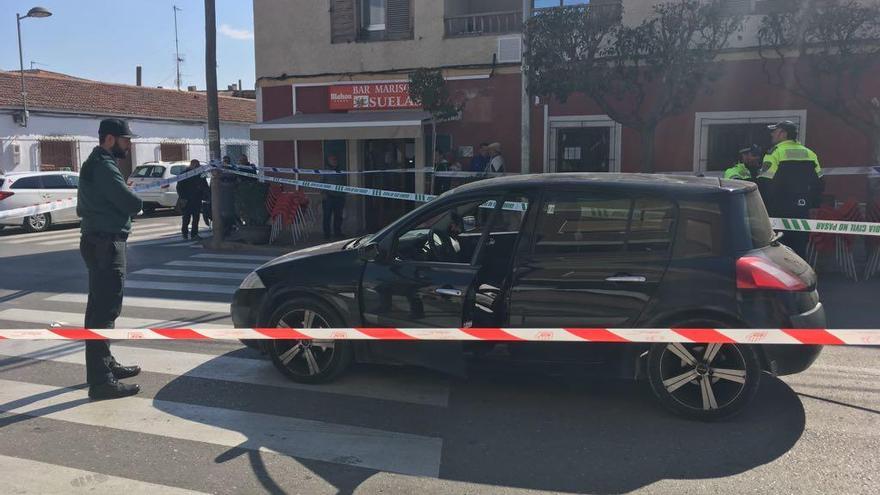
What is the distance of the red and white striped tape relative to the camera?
4.18 metres

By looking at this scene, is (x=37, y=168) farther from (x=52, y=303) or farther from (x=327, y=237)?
(x=52, y=303)

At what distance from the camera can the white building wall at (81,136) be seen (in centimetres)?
2503

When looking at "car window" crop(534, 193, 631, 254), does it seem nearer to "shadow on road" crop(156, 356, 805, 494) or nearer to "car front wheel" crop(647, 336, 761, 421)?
"car front wheel" crop(647, 336, 761, 421)

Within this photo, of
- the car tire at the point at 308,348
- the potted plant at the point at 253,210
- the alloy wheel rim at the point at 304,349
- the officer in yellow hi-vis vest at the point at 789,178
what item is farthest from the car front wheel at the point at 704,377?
the potted plant at the point at 253,210

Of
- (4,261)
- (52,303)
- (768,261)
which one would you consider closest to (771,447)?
(768,261)

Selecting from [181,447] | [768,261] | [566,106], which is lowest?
[181,447]

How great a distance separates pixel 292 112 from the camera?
16344 mm

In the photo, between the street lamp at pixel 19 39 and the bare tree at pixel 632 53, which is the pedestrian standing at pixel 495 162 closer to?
the bare tree at pixel 632 53

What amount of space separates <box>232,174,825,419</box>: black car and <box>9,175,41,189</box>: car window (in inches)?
568

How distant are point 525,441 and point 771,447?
4.68ft

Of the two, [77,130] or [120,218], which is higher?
[77,130]

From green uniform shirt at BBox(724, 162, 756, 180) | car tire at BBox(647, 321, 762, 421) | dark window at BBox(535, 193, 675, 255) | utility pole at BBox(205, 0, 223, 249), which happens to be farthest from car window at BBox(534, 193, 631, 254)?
utility pole at BBox(205, 0, 223, 249)

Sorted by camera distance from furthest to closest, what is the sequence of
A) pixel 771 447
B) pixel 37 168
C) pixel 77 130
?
pixel 77 130, pixel 37 168, pixel 771 447

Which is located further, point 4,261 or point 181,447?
point 4,261
